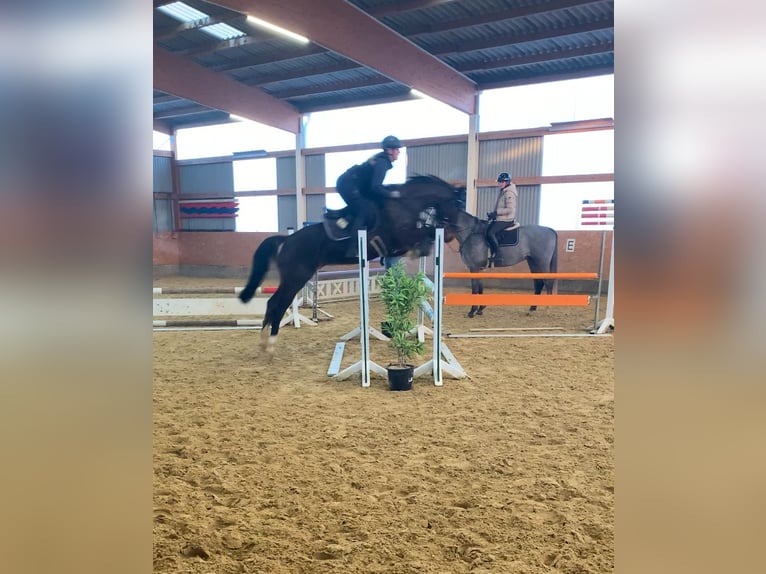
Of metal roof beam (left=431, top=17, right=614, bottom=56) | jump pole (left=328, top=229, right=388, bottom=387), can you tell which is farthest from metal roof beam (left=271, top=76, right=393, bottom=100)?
jump pole (left=328, top=229, right=388, bottom=387)

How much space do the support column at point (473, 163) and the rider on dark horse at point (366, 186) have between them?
16.0 feet

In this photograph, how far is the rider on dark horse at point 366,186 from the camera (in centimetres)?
353

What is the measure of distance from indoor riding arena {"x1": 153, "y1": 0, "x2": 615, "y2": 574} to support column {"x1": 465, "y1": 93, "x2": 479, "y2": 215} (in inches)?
1.4

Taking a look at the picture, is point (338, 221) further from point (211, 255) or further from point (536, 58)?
point (211, 255)

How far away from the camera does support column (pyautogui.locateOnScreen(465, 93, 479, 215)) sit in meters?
8.30

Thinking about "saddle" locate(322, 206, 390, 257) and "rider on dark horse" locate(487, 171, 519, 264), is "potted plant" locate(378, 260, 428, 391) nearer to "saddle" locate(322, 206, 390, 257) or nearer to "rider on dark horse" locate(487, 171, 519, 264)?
"saddle" locate(322, 206, 390, 257)

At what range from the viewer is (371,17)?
5.51m

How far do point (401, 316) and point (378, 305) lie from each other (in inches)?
138

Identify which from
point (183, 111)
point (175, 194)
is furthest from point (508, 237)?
point (175, 194)

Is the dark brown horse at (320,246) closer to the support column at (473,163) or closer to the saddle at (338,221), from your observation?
the saddle at (338,221)

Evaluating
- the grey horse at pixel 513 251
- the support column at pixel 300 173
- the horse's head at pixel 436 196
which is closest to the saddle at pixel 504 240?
the grey horse at pixel 513 251
